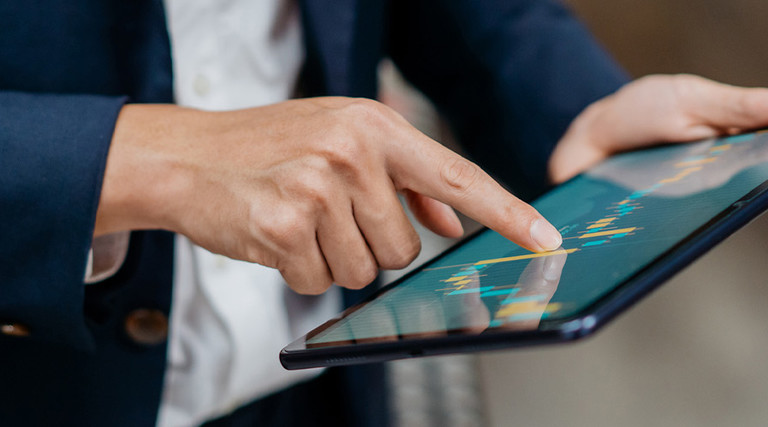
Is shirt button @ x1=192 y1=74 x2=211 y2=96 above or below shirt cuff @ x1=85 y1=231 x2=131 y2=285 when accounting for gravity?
above

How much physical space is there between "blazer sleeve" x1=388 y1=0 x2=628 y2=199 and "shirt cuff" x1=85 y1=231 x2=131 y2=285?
0.50m

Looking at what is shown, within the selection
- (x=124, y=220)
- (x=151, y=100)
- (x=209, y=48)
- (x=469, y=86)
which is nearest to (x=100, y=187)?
(x=124, y=220)

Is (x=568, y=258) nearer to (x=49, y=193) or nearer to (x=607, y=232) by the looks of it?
(x=607, y=232)

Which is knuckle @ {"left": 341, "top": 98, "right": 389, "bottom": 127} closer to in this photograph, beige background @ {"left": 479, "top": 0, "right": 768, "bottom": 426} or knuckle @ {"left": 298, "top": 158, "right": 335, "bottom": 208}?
knuckle @ {"left": 298, "top": 158, "right": 335, "bottom": 208}

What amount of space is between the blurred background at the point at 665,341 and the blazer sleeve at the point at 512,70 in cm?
76

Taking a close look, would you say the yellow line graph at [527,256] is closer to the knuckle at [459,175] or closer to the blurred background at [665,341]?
the knuckle at [459,175]

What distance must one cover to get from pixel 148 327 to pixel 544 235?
377 millimetres

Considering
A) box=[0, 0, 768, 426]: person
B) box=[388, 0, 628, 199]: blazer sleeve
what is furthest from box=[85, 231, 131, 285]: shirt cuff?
box=[388, 0, 628, 199]: blazer sleeve

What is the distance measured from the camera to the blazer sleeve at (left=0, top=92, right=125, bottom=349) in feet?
1.54

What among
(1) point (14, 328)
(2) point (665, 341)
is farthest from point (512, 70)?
(2) point (665, 341)

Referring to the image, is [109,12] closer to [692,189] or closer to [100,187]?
[100,187]

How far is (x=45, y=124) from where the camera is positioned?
479 mm

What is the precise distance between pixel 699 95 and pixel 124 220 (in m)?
0.55

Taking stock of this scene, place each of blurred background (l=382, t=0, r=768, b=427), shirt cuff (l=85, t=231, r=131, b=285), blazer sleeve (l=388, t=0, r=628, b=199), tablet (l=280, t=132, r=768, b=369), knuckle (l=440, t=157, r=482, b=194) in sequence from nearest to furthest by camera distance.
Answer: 1. tablet (l=280, t=132, r=768, b=369)
2. knuckle (l=440, t=157, r=482, b=194)
3. shirt cuff (l=85, t=231, r=131, b=285)
4. blazer sleeve (l=388, t=0, r=628, b=199)
5. blurred background (l=382, t=0, r=768, b=427)
